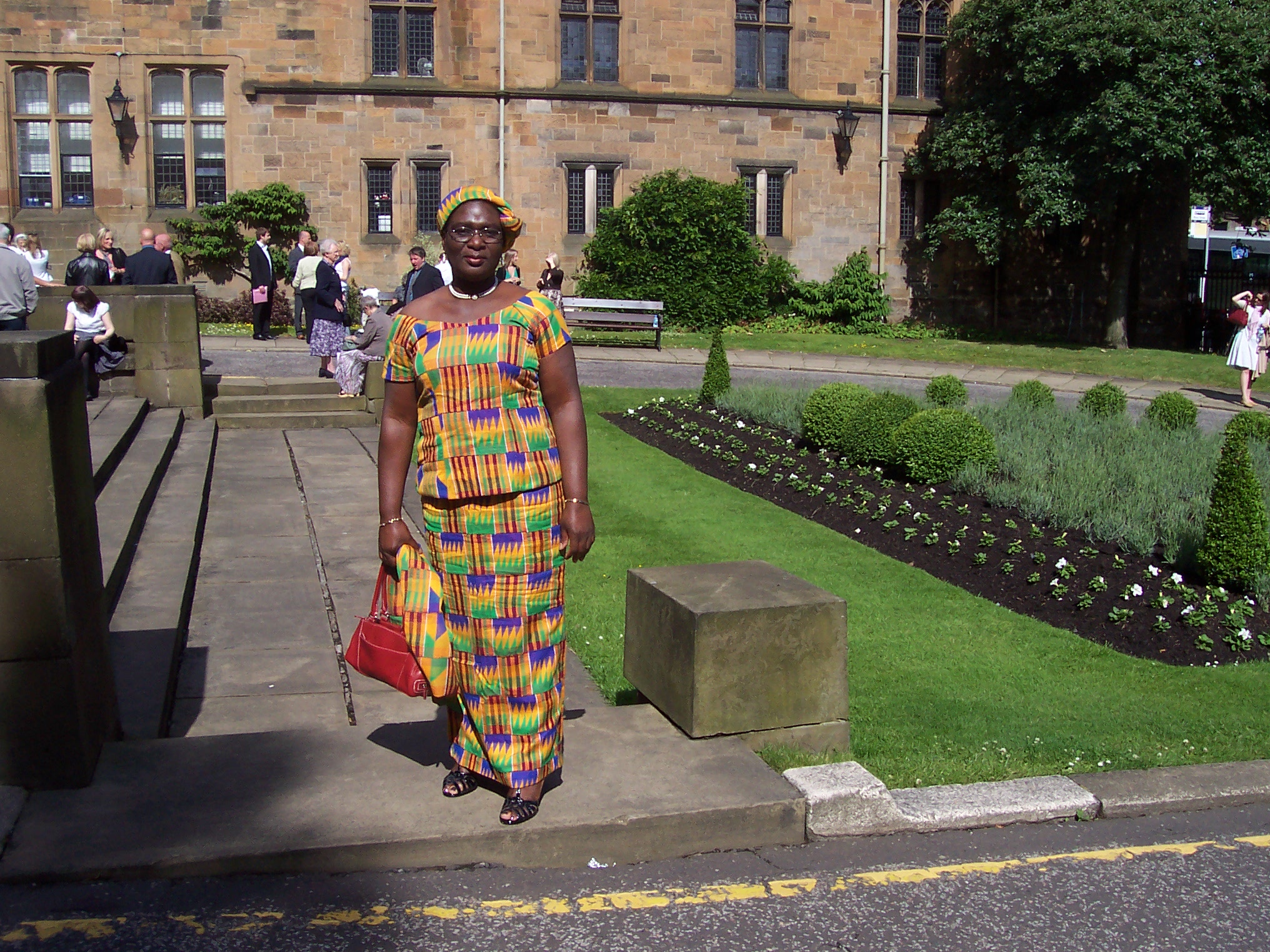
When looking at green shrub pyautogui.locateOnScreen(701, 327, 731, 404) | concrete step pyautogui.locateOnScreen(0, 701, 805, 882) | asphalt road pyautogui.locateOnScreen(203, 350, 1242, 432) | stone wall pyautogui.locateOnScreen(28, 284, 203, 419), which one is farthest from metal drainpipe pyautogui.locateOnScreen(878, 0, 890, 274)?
concrete step pyautogui.locateOnScreen(0, 701, 805, 882)

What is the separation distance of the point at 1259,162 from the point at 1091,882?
24.8 metres

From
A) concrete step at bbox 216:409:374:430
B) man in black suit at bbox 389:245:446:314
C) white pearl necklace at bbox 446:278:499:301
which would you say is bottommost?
concrete step at bbox 216:409:374:430

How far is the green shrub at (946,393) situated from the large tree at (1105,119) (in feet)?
44.4

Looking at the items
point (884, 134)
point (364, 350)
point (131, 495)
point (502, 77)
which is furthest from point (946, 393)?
point (884, 134)

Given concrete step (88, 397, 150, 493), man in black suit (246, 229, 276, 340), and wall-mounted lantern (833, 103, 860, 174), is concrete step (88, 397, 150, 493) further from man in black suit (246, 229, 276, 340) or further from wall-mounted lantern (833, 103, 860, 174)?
wall-mounted lantern (833, 103, 860, 174)

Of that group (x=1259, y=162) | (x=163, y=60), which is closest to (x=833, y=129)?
(x=1259, y=162)

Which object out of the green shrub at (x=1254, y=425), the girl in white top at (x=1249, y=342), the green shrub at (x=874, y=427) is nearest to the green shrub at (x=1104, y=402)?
the green shrub at (x=1254, y=425)

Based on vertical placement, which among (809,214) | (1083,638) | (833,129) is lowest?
(1083,638)

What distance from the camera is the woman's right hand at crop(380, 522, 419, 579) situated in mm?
4145

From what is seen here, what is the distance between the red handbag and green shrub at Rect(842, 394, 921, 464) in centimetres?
810

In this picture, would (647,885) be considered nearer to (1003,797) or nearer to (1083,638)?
(1003,797)

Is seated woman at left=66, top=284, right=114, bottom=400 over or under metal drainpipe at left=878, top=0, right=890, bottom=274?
under

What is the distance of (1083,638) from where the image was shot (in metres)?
7.61

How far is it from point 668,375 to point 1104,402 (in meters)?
7.64
